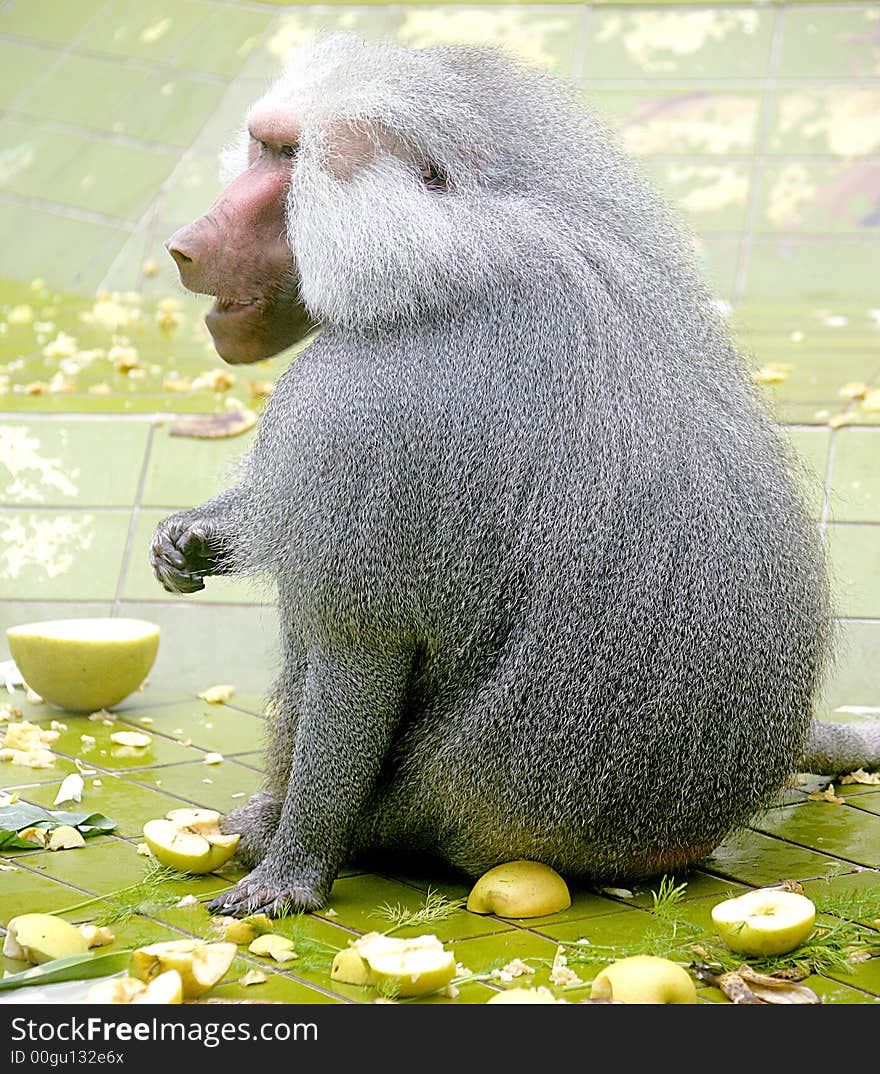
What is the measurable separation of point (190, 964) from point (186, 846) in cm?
68

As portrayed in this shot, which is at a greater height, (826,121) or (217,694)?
(826,121)

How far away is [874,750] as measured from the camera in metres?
4.07

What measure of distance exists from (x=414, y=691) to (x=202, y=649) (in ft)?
6.63

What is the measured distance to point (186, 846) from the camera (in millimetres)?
3289

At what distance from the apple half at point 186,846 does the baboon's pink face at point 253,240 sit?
1.10 meters

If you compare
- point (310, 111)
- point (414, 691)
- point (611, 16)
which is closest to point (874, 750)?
point (414, 691)

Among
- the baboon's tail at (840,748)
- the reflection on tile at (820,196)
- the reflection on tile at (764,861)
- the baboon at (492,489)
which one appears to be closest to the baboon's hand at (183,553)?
the baboon at (492,489)

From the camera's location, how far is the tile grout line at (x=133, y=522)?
523 cm

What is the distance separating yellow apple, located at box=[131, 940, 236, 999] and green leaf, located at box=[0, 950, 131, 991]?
0.03 meters

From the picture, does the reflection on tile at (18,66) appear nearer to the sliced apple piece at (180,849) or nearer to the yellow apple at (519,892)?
the sliced apple piece at (180,849)

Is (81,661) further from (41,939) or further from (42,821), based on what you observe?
(41,939)

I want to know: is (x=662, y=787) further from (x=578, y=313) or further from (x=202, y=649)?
(x=202, y=649)

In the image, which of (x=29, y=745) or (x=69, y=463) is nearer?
(x=29, y=745)

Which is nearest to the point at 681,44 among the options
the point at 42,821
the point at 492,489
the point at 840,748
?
the point at 840,748
